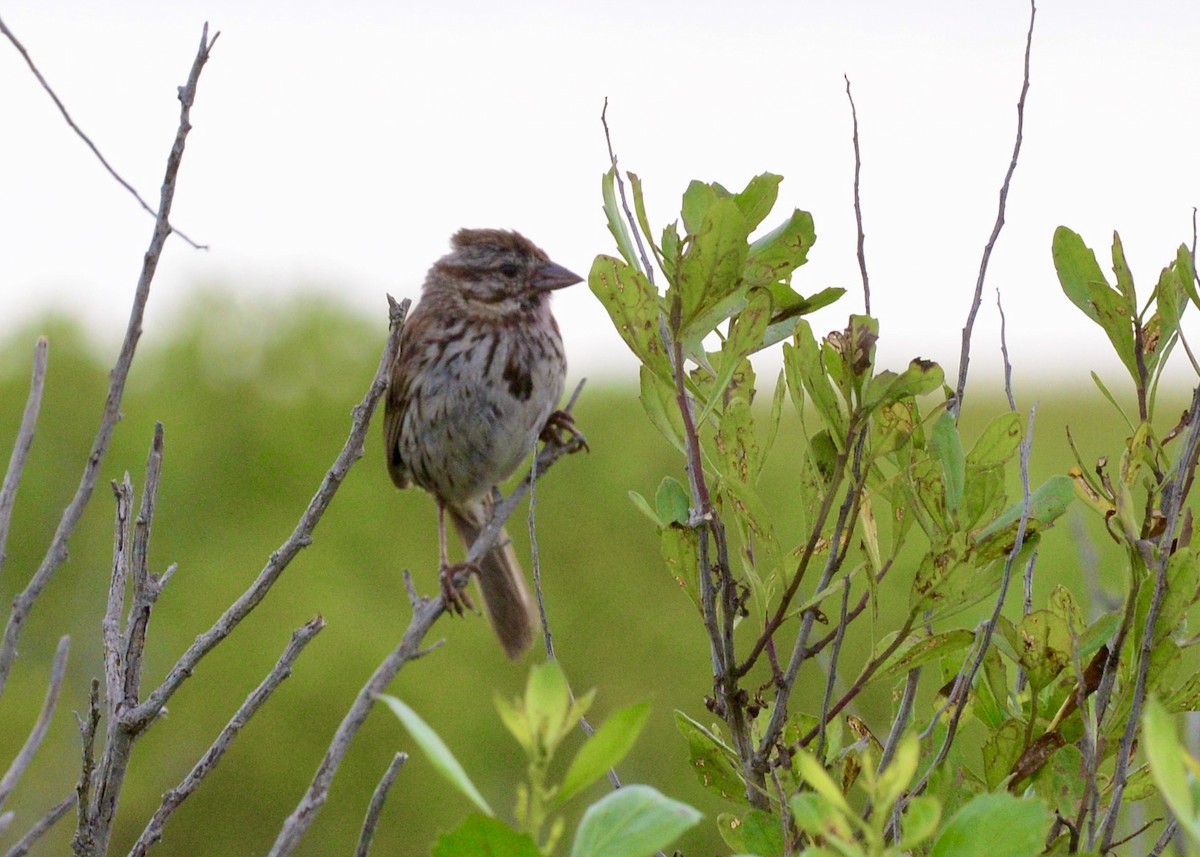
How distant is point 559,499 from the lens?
34.7 ft

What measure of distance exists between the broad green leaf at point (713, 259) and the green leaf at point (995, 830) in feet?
2.29

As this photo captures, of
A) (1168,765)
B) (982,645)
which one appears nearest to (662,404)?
(982,645)

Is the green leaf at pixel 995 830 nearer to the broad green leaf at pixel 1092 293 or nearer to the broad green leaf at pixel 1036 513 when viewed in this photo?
the broad green leaf at pixel 1036 513

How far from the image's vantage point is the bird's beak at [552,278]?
413 cm

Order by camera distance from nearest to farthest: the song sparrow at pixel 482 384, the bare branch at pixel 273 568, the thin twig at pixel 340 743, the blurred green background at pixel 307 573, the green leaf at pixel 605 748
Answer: the green leaf at pixel 605 748, the thin twig at pixel 340 743, the bare branch at pixel 273 568, the song sparrow at pixel 482 384, the blurred green background at pixel 307 573

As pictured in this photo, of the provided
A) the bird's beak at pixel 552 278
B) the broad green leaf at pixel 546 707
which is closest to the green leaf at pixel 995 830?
the broad green leaf at pixel 546 707

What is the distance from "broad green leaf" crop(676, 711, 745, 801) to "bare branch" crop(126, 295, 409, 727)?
1.74 feet

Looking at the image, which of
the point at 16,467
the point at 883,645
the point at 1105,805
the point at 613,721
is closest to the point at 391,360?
the point at 16,467

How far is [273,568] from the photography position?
1.66 metres

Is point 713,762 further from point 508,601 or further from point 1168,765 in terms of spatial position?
point 508,601

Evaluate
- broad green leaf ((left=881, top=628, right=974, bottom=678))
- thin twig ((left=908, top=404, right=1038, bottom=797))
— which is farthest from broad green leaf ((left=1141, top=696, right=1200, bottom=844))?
broad green leaf ((left=881, top=628, right=974, bottom=678))

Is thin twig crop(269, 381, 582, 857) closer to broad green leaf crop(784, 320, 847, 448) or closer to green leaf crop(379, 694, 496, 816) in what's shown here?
green leaf crop(379, 694, 496, 816)

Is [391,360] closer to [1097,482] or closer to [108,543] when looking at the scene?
[1097,482]

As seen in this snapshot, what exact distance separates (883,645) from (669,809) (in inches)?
29.0
